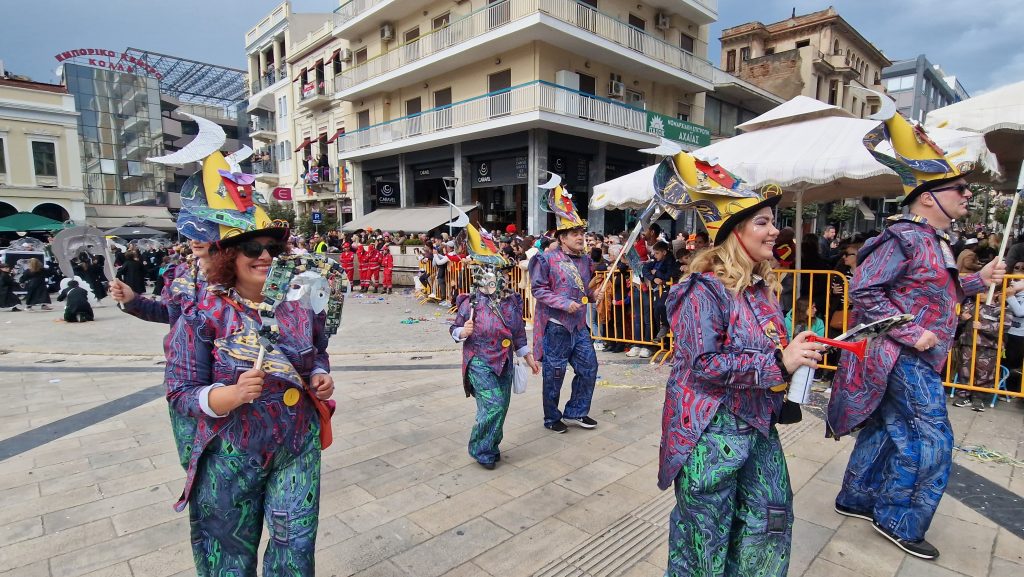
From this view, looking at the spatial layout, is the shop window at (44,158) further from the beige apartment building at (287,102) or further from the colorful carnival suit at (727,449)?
the colorful carnival suit at (727,449)

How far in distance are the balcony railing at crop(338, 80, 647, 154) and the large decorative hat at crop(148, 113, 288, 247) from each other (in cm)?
1547

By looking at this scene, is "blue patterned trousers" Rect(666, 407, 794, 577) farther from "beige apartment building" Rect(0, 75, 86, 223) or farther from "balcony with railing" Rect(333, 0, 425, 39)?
"beige apartment building" Rect(0, 75, 86, 223)

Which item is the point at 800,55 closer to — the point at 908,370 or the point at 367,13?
the point at 367,13

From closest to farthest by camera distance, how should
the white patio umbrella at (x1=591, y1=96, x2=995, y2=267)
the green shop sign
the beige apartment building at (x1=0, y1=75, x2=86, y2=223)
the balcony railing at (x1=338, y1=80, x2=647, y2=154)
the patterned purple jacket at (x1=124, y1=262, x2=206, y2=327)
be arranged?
the patterned purple jacket at (x1=124, y1=262, x2=206, y2=327)
the white patio umbrella at (x1=591, y1=96, x2=995, y2=267)
the green shop sign
the balcony railing at (x1=338, y1=80, x2=647, y2=154)
the beige apartment building at (x1=0, y1=75, x2=86, y2=223)

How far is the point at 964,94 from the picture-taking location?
5625cm

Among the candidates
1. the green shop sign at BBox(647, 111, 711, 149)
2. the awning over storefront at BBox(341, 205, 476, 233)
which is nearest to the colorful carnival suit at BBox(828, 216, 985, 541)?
the green shop sign at BBox(647, 111, 711, 149)

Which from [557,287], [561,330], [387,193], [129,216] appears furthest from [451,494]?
[129,216]

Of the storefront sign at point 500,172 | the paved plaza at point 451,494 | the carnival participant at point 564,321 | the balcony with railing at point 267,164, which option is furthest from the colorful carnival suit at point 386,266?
the balcony with railing at point 267,164

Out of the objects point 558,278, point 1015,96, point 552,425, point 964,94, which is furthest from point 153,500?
point 964,94

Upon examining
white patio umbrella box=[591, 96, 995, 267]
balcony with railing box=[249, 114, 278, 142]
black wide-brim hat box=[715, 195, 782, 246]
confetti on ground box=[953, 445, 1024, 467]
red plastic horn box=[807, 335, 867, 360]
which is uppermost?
balcony with railing box=[249, 114, 278, 142]

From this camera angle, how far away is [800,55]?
27.7 meters

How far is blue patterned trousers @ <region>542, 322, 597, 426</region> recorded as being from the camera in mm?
4680

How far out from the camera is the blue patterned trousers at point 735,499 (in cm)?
204

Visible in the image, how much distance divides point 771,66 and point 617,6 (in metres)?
13.9
